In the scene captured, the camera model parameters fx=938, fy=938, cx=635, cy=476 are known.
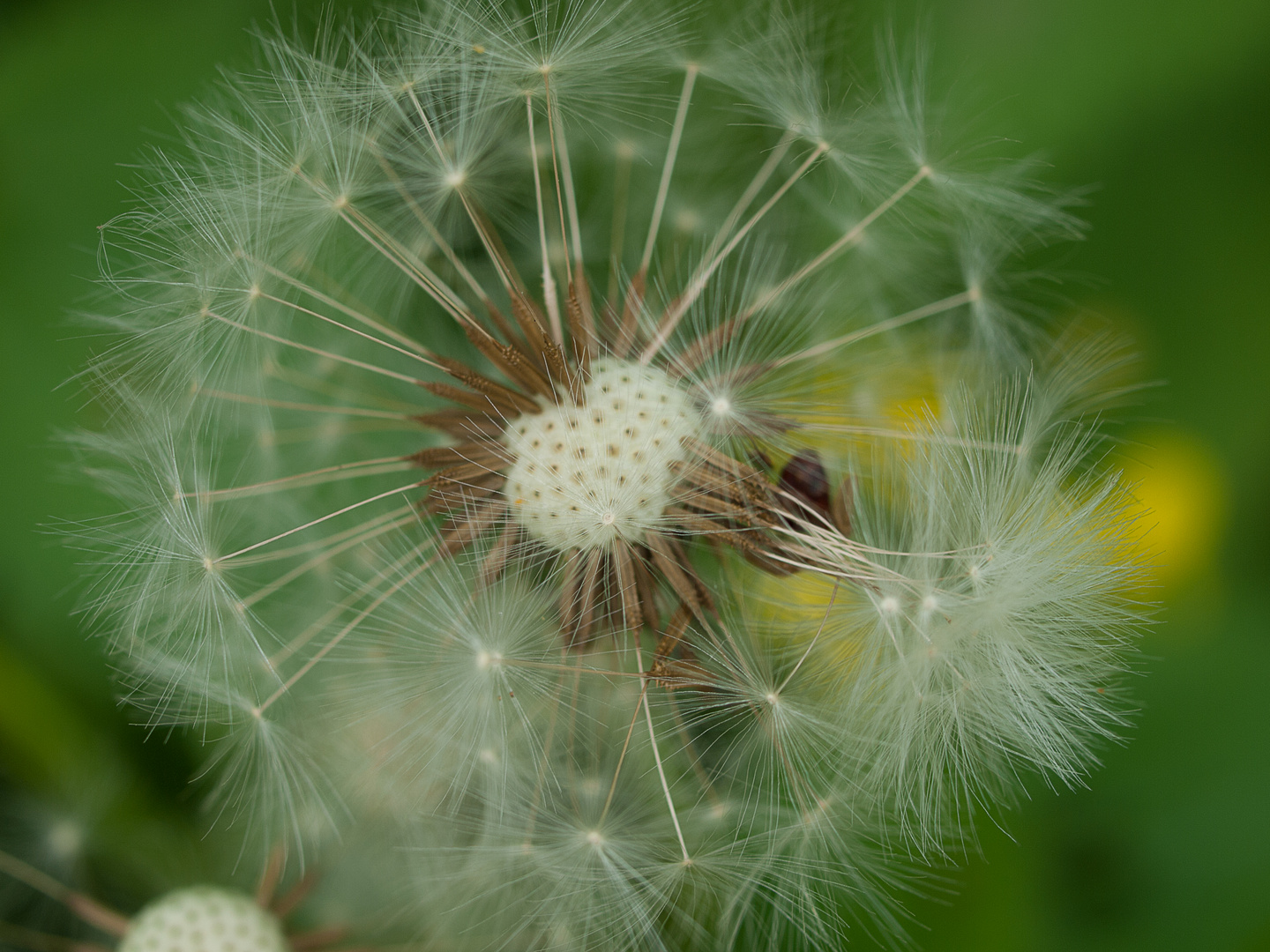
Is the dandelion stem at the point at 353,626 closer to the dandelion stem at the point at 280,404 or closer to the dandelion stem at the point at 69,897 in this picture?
the dandelion stem at the point at 280,404

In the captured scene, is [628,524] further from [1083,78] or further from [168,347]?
[1083,78]

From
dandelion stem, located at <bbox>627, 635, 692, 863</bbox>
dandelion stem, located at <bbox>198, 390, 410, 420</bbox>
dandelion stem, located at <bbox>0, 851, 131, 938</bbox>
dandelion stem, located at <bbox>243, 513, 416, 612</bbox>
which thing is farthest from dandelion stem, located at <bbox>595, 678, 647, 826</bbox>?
dandelion stem, located at <bbox>0, 851, 131, 938</bbox>

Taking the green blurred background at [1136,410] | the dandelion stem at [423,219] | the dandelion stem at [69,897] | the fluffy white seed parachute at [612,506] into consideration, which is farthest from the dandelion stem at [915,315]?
the dandelion stem at [69,897]

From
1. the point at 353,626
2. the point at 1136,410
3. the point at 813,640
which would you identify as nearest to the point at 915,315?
the point at 1136,410

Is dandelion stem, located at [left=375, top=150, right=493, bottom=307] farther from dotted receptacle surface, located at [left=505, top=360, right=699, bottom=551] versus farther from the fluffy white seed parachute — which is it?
dotted receptacle surface, located at [left=505, top=360, right=699, bottom=551]

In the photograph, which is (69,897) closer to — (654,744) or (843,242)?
(654,744)
